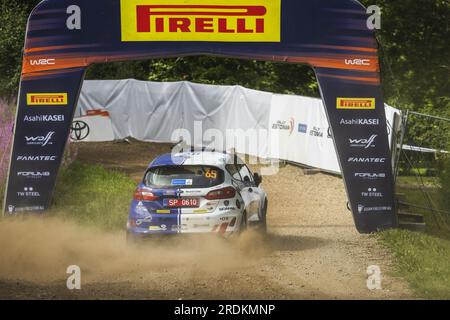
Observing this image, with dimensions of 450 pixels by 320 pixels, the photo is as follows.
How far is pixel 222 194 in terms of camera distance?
12.8 m

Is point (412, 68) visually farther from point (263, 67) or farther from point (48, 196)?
point (48, 196)

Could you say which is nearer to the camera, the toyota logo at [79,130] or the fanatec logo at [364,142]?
the fanatec logo at [364,142]

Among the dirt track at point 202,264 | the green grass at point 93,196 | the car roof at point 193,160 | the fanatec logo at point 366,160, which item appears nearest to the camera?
the dirt track at point 202,264

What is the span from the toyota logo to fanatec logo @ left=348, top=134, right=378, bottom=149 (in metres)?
17.7

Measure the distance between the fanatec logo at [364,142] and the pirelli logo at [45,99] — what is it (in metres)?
5.34

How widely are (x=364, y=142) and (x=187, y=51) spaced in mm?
3657

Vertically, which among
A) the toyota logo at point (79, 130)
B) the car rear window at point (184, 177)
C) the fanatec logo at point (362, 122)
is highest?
the fanatec logo at point (362, 122)

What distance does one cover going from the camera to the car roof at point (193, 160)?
13031 millimetres

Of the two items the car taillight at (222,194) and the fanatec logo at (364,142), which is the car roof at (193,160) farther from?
the fanatec logo at (364,142)

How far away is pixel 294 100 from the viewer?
24656 millimetres

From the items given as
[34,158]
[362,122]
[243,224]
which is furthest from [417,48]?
[34,158]

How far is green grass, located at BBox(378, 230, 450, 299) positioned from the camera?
10923 mm

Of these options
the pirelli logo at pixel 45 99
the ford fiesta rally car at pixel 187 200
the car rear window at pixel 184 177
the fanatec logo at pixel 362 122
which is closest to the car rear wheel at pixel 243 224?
the ford fiesta rally car at pixel 187 200
